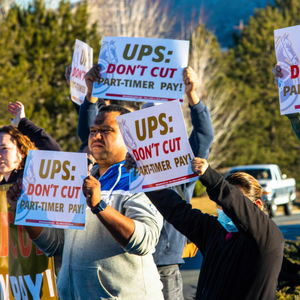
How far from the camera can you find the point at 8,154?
478 cm

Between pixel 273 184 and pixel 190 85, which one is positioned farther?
pixel 273 184

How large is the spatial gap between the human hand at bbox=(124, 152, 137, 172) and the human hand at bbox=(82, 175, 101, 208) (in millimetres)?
298

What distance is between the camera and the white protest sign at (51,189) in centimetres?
409

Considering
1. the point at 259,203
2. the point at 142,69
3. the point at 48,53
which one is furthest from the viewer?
the point at 48,53

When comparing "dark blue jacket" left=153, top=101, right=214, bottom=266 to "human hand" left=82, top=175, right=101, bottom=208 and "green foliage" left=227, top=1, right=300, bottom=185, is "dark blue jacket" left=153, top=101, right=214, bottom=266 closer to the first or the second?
"human hand" left=82, top=175, right=101, bottom=208

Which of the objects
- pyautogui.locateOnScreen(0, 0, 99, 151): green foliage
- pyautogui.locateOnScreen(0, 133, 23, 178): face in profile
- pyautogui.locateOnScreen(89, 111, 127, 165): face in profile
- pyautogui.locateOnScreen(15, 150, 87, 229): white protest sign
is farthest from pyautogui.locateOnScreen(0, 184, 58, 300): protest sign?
pyautogui.locateOnScreen(0, 0, 99, 151): green foliage

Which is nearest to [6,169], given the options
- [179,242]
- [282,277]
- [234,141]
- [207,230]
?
[179,242]

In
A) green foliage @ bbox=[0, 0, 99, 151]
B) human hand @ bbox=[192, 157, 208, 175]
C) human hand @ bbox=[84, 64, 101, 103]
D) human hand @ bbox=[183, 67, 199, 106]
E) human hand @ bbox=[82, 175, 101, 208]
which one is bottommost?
human hand @ bbox=[82, 175, 101, 208]

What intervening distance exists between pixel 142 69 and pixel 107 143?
1.54 metres

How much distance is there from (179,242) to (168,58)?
4.18 ft

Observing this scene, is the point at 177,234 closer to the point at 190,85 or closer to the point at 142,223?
the point at 190,85

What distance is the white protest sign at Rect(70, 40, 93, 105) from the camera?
628 cm

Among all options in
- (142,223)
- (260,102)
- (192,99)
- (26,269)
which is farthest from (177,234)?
(260,102)

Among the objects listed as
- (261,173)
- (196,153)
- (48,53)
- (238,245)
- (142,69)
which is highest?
(48,53)
